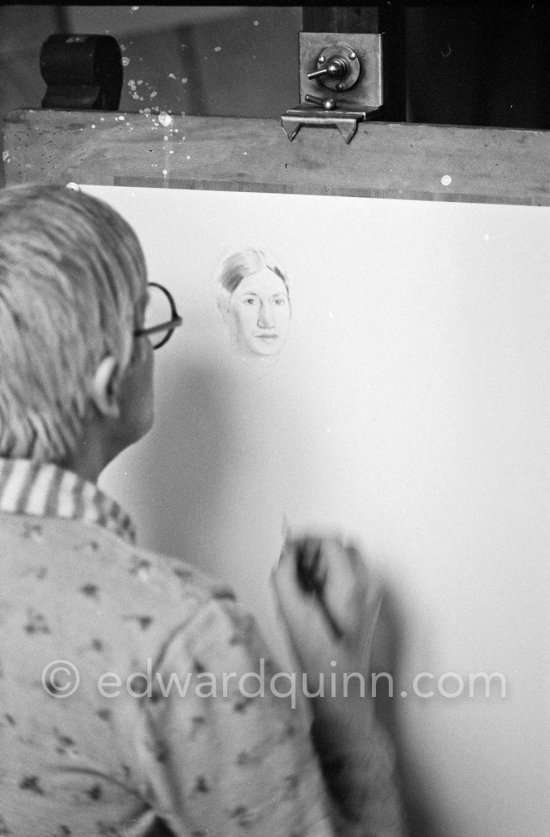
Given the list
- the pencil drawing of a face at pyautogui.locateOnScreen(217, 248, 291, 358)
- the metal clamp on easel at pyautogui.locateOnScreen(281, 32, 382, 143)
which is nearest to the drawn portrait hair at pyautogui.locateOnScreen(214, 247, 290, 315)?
the pencil drawing of a face at pyautogui.locateOnScreen(217, 248, 291, 358)

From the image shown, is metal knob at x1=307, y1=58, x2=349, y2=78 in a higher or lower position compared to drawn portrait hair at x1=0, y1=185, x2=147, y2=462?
higher

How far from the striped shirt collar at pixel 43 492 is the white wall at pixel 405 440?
0.04m

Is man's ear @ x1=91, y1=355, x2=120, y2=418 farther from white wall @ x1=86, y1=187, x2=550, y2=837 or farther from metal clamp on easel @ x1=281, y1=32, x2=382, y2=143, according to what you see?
metal clamp on easel @ x1=281, y1=32, x2=382, y2=143

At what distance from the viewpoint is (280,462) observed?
957 millimetres

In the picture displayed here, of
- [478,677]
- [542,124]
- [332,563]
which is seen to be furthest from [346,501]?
[542,124]

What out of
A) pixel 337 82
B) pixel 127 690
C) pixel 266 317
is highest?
pixel 337 82

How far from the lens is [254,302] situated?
3.13 feet

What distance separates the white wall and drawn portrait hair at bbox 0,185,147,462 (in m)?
0.04

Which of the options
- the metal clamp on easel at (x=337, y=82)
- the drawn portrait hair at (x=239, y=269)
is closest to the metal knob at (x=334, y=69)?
the metal clamp on easel at (x=337, y=82)

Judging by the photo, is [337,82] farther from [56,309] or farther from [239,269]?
[56,309]

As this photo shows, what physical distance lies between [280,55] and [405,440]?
338 mm

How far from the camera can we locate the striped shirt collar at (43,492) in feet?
3.05

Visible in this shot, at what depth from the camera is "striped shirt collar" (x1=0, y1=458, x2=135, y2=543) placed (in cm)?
93

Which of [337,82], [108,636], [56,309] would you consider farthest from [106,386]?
[337,82]
